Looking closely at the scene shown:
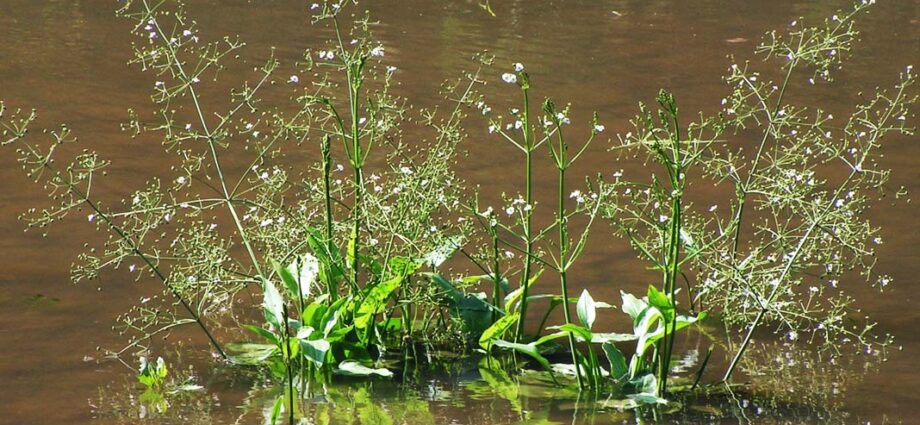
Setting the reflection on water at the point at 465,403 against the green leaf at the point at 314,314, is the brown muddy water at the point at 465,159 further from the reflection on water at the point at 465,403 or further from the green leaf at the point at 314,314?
the green leaf at the point at 314,314

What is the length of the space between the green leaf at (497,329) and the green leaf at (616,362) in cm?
37

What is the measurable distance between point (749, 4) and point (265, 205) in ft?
32.1

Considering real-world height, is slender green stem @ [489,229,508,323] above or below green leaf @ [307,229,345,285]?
below

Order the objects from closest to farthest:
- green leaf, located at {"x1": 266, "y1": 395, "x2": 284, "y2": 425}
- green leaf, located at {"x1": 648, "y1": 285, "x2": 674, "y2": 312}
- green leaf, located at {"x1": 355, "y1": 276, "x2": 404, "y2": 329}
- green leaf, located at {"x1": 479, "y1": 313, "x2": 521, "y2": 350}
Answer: green leaf, located at {"x1": 266, "y1": 395, "x2": 284, "y2": 425}, green leaf, located at {"x1": 648, "y1": 285, "x2": 674, "y2": 312}, green leaf, located at {"x1": 355, "y1": 276, "x2": 404, "y2": 329}, green leaf, located at {"x1": 479, "y1": 313, "x2": 521, "y2": 350}

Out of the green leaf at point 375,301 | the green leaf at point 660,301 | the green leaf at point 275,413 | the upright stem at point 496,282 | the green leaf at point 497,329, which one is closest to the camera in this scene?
the green leaf at point 275,413

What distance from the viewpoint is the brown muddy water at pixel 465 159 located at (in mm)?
4562

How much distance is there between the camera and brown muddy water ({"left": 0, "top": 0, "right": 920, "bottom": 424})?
15.0 ft

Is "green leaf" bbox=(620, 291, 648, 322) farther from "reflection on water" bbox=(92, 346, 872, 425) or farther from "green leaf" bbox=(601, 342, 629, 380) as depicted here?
"reflection on water" bbox=(92, 346, 872, 425)

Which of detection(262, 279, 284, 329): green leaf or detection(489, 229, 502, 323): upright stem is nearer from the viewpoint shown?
detection(262, 279, 284, 329): green leaf

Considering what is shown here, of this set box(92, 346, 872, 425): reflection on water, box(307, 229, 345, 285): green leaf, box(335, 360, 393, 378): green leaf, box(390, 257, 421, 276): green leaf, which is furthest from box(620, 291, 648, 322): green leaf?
A: box(307, 229, 345, 285): green leaf

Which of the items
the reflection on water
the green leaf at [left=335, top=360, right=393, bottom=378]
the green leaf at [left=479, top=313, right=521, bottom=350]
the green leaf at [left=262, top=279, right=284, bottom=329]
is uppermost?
the green leaf at [left=262, top=279, right=284, bottom=329]

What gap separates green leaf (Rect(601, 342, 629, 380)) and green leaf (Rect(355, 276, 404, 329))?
788mm

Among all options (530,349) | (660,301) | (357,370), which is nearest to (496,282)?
(530,349)

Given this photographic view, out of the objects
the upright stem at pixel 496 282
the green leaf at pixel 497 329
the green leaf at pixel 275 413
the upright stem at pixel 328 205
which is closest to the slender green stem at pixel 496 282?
the upright stem at pixel 496 282
